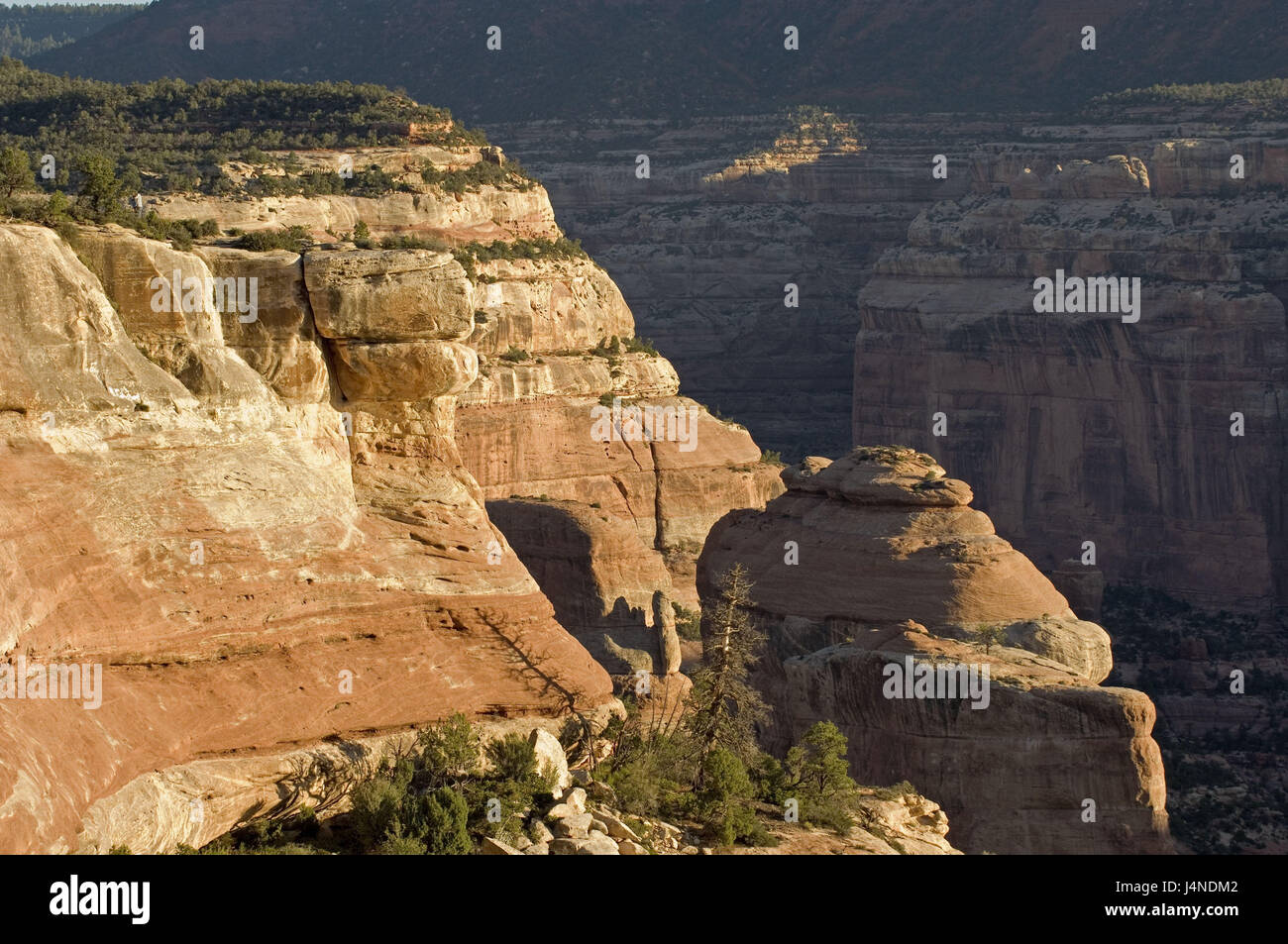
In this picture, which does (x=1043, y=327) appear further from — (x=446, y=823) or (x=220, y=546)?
(x=446, y=823)

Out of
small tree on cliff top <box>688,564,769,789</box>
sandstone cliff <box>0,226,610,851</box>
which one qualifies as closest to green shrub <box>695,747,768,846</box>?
small tree on cliff top <box>688,564,769,789</box>

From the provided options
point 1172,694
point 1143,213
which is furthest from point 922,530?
point 1143,213

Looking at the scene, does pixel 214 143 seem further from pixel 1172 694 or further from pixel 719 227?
pixel 719 227

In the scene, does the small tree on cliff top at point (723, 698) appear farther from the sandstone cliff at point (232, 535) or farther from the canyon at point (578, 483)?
the canyon at point (578, 483)

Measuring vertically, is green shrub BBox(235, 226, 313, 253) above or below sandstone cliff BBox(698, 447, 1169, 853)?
above

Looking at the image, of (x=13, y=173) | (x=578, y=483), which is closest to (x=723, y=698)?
(x=13, y=173)

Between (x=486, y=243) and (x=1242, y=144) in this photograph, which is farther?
(x=1242, y=144)

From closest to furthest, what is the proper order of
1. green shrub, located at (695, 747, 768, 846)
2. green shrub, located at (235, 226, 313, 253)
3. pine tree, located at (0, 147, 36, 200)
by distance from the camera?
green shrub, located at (695, 747, 768, 846)
pine tree, located at (0, 147, 36, 200)
green shrub, located at (235, 226, 313, 253)

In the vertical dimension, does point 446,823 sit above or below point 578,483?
below

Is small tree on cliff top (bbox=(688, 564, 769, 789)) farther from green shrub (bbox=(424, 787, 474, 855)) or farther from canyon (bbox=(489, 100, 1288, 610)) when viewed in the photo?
canyon (bbox=(489, 100, 1288, 610))
